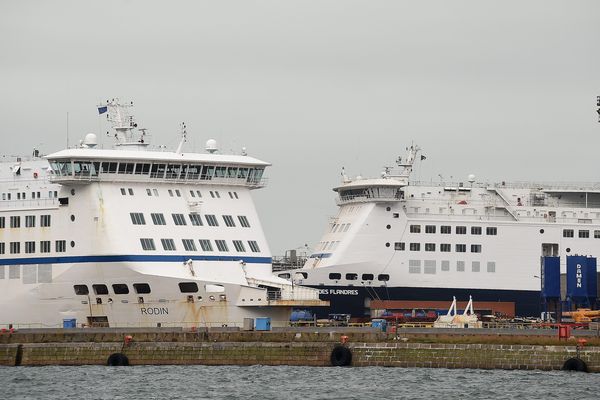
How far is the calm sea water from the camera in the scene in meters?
53.3

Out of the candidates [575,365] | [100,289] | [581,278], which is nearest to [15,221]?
[100,289]

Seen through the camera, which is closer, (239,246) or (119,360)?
(119,360)

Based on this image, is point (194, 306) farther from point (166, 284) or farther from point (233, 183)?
point (233, 183)

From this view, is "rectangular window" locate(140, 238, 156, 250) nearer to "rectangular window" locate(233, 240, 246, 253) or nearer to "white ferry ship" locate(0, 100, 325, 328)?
"white ferry ship" locate(0, 100, 325, 328)

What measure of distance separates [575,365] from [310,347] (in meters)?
9.59

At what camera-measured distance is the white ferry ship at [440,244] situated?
92.9m

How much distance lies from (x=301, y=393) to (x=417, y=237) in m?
40.8

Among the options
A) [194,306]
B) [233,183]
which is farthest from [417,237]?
[194,306]

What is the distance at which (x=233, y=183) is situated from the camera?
74.2 metres

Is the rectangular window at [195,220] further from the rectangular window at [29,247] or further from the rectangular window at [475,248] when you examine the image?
the rectangular window at [475,248]

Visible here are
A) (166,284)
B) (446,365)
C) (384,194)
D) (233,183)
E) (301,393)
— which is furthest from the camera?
(384,194)

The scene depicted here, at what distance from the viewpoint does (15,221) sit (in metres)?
72.0

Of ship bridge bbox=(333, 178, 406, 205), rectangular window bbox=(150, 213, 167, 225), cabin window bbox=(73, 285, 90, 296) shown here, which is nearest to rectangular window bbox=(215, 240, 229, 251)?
rectangular window bbox=(150, 213, 167, 225)

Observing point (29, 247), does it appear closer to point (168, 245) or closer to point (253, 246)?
point (168, 245)
